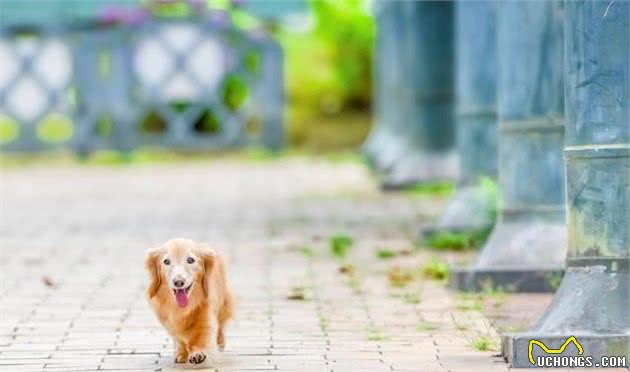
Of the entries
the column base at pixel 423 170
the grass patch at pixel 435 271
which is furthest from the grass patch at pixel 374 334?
the column base at pixel 423 170

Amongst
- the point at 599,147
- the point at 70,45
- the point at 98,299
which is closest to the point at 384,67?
the point at 70,45

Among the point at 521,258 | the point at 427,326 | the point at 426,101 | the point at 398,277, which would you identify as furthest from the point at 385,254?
the point at 426,101

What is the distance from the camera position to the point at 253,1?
25.0 meters

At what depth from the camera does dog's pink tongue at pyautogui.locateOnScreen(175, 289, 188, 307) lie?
23.7 feet

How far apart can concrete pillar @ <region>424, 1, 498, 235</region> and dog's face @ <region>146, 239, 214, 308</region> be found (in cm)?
499

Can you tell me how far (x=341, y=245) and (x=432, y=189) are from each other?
5.19m

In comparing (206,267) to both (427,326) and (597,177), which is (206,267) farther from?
(597,177)

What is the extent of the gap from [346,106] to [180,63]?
3.63 meters

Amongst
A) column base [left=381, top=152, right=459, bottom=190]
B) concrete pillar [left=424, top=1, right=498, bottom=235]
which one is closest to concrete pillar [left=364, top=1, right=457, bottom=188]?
column base [left=381, top=152, right=459, bottom=190]

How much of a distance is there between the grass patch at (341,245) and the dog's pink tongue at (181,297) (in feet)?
14.3

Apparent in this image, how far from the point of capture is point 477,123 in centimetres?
1243

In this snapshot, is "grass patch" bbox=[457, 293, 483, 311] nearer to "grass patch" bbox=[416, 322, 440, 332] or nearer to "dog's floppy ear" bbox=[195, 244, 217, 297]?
"grass patch" bbox=[416, 322, 440, 332]

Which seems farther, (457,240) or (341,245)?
(341,245)

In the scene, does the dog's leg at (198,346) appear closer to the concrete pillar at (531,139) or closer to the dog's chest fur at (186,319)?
the dog's chest fur at (186,319)
